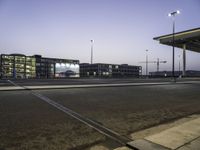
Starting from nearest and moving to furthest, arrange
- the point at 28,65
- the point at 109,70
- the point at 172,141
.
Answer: the point at 172,141
the point at 28,65
the point at 109,70

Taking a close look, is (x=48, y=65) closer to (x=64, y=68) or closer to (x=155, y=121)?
(x=64, y=68)

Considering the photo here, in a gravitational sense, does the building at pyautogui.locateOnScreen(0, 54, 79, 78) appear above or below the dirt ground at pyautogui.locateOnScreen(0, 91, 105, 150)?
above

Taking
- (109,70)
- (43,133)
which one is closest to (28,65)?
(109,70)

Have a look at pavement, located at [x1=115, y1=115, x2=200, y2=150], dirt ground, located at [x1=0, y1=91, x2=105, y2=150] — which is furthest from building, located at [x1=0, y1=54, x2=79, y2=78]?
pavement, located at [x1=115, y1=115, x2=200, y2=150]

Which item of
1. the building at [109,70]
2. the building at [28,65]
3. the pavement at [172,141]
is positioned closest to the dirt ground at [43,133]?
the pavement at [172,141]

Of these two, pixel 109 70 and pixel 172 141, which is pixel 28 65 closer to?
pixel 109 70

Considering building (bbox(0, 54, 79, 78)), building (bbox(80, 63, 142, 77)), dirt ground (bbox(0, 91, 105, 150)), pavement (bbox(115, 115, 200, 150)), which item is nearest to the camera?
pavement (bbox(115, 115, 200, 150))

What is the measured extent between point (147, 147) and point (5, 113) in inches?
205

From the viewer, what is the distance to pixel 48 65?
479 feet

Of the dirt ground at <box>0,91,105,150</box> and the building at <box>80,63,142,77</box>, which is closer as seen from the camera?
the dirt ground at <box>0,91,105,150</box>

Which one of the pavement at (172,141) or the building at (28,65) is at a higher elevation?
the building at (28,65)

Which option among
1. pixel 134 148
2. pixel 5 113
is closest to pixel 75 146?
pixel 134 148

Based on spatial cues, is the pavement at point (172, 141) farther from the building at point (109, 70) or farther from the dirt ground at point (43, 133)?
the building at point (109, 70)

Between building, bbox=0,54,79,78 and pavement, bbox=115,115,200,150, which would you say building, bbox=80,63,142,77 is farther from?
pavement, bbox=115,115,200,150
